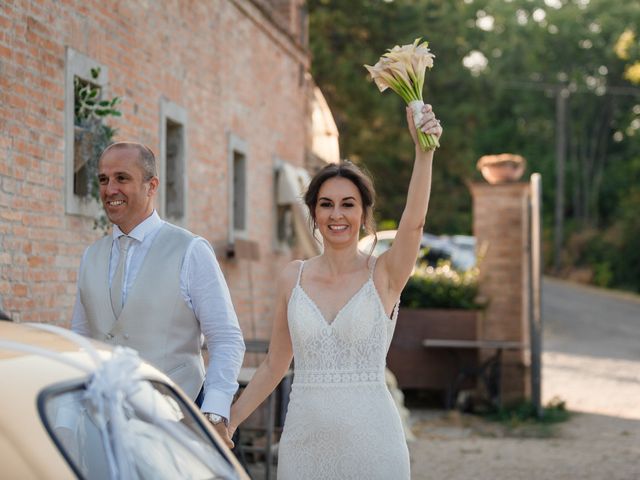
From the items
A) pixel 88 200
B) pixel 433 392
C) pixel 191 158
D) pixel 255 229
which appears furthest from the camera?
pixel 433 392

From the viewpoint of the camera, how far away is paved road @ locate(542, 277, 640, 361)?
22.5 m

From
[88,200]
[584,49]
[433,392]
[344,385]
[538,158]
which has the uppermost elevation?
[584,49]

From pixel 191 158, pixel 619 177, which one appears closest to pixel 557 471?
pixel 191 158

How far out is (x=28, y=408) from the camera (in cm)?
249

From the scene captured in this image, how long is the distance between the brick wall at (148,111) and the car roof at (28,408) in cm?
417

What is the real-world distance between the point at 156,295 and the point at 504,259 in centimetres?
1117

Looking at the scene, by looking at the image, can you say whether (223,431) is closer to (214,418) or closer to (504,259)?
(214,418)

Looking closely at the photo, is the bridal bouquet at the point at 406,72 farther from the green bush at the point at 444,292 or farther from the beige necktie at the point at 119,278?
the green bush at the point at 444,292

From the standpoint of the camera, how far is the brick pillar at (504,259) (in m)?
15.0

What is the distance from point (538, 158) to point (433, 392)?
41.8 metres

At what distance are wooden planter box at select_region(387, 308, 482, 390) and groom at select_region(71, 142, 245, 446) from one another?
10.5 m

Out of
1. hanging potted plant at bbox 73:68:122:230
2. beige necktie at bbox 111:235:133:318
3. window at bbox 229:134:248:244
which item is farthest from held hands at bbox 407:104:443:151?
window at bbox 229:134:248:244

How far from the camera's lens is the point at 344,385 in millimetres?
4125

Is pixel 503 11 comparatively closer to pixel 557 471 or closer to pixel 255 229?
pixel 255 229
